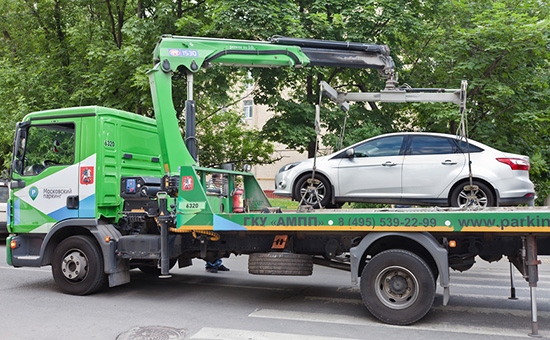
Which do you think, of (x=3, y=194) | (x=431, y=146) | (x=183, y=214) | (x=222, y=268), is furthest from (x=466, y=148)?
(x=3, y=194)

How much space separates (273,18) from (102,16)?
8.24 meters

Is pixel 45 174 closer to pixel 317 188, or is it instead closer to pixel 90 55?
pixel 317 188

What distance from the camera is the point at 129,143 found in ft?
25.0

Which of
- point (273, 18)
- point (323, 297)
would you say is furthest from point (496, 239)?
point (273, 18)

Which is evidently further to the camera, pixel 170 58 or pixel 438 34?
pixel 438 34

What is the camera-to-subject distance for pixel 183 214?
6.24 meters

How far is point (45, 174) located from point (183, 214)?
2.61 m

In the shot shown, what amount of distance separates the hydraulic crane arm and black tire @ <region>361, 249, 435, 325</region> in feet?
10.0

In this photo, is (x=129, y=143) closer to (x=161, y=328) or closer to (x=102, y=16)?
(x=161, y=328)

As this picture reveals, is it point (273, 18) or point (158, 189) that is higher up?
point (273, 18)

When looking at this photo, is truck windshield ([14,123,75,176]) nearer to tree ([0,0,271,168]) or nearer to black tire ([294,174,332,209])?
tree ([0,0,271,168])

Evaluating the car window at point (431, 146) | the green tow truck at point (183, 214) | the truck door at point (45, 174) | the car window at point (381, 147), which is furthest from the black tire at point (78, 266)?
the car window at point (431, 146)

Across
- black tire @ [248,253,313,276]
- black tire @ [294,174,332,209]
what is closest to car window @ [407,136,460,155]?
black tire @ [294,174,332,209]

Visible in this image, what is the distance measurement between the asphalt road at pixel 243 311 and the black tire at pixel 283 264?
518mm
